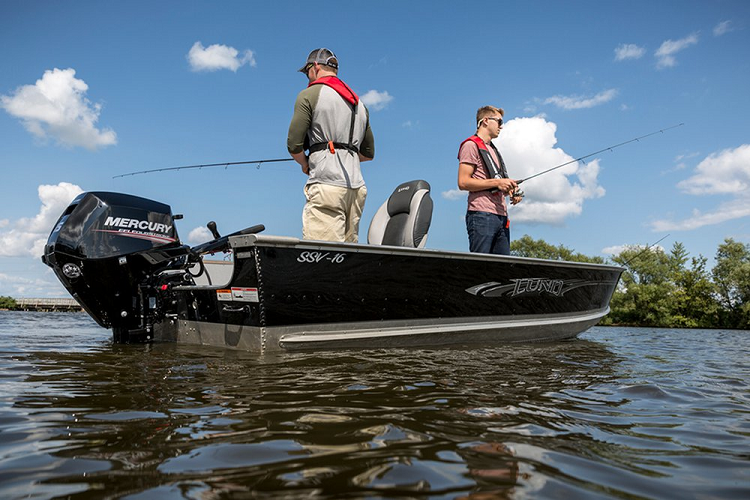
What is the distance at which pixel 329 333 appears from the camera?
3795mm

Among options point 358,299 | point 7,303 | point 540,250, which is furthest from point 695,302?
point 7,303

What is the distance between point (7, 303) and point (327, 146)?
85.2 feet

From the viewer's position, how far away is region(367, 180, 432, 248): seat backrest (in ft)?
15.1

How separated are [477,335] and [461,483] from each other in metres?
3.81

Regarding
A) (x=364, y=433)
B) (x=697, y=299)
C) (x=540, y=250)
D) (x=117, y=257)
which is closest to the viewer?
(x=364, y=433)

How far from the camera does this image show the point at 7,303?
23.4 metres

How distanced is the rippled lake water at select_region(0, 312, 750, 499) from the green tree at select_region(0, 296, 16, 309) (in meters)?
25.4

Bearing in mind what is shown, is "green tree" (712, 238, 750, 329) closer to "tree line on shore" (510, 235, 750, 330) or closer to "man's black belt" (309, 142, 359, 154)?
"tree line on shore" (510, 235, 750, 330)

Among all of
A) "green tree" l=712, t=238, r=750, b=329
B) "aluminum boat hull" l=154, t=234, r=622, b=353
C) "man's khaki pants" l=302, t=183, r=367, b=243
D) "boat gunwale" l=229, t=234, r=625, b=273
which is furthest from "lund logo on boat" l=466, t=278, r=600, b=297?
"green tree" l=712, t=238, r=750, b=329

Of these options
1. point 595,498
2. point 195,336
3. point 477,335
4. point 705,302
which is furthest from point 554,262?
point 705,302

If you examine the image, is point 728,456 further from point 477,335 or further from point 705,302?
point 705,302

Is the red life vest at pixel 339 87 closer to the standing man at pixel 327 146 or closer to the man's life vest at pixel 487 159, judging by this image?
the standing man at pixel 327 146

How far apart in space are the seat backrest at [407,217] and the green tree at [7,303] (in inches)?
991

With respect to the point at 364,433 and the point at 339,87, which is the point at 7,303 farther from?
the point at 364,433
